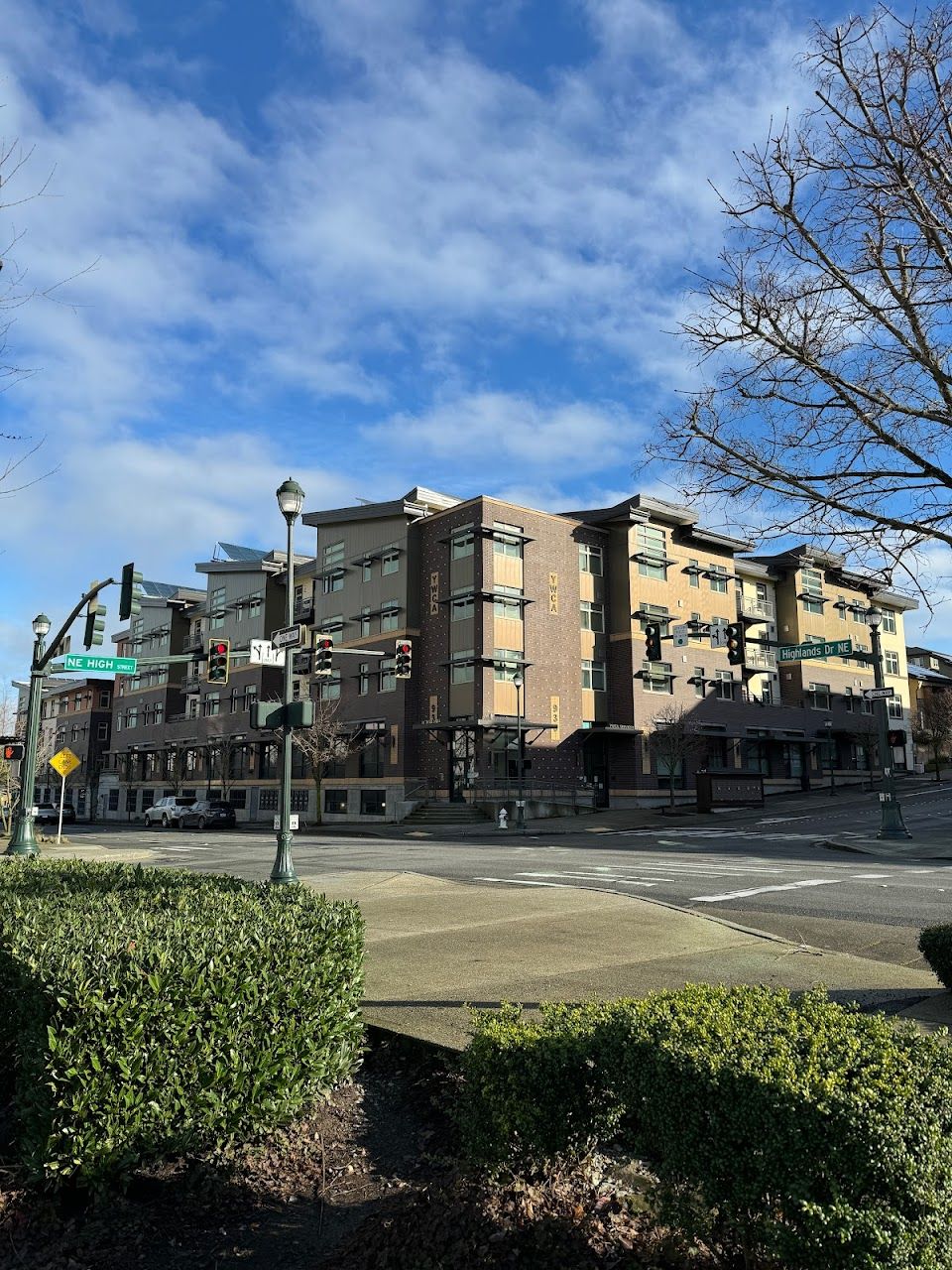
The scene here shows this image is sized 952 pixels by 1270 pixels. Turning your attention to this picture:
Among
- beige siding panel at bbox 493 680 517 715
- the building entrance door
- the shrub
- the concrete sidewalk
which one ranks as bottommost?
the concrete sidewalk

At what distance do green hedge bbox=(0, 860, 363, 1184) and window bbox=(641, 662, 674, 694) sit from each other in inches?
1803

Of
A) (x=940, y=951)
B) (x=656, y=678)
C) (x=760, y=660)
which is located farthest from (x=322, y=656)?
(x=760, y=660)

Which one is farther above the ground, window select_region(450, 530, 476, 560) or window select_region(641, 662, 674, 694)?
window select_region(450, 530, 476, 560)

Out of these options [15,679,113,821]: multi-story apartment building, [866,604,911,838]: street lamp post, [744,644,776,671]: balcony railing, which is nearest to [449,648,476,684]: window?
[744,644,776,671]: balcony railing

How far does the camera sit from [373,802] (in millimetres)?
48531

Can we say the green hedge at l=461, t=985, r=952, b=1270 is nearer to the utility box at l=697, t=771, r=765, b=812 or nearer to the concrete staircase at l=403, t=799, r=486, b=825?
the concrete staircase at l=403, t=799, r=486, b=825

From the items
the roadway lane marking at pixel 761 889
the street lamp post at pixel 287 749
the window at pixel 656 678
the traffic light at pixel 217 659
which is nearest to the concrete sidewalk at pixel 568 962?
the roadway lane marking at pixel 761 889

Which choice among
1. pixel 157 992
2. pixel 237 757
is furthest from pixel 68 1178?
pixel 237 757

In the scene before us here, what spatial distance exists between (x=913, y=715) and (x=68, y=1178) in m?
80.3

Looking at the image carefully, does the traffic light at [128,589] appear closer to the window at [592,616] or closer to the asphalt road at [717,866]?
the asphalt road at [717,866]

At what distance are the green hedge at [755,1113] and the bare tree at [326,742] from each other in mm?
44048

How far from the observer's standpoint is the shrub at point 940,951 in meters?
7.10

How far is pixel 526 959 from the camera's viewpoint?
862cm

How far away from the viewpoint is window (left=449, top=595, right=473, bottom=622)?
46156 millimetres
